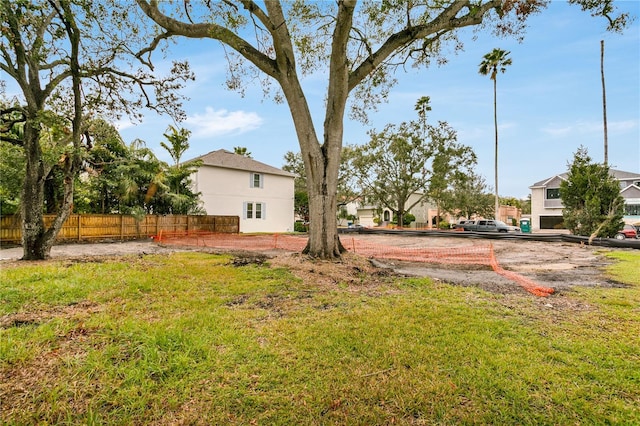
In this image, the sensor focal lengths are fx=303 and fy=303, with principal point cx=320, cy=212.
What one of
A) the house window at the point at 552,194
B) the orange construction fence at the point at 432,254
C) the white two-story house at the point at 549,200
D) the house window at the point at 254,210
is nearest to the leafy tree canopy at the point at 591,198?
the orange construction fence at the point at 432,254

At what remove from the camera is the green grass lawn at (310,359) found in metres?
2.03

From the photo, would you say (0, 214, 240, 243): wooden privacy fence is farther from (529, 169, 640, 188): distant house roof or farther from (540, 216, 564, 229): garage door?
(540, 216, 564, 229): garage door

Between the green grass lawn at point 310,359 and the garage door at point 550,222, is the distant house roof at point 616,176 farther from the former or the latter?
the green grass lawn at point 310,359

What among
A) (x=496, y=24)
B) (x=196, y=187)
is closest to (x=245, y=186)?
(x=196, y=187)

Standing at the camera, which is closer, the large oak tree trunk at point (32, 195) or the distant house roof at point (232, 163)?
the large oak tree trunk at point (32, 195)

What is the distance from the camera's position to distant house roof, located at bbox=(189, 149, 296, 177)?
21.4m

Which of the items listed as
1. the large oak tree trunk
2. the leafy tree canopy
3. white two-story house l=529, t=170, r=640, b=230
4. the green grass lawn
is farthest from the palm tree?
the large oak tree trunk

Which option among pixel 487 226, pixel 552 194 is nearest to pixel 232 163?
pixel 487 226

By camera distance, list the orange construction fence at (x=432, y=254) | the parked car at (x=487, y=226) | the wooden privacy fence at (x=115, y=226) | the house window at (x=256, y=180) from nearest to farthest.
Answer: the orange construction fence at (x=432, y=254)
the wooden privacy fence at (x=115, y=226)
the house window at (x=256, y=180)
the parked car at (x=487, y=226)

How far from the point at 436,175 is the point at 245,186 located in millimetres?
17431

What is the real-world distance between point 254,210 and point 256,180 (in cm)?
233

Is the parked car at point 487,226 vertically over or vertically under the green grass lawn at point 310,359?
over

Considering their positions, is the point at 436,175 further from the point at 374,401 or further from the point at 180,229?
the point at 374,401

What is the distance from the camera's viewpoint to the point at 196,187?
20.7 meters
